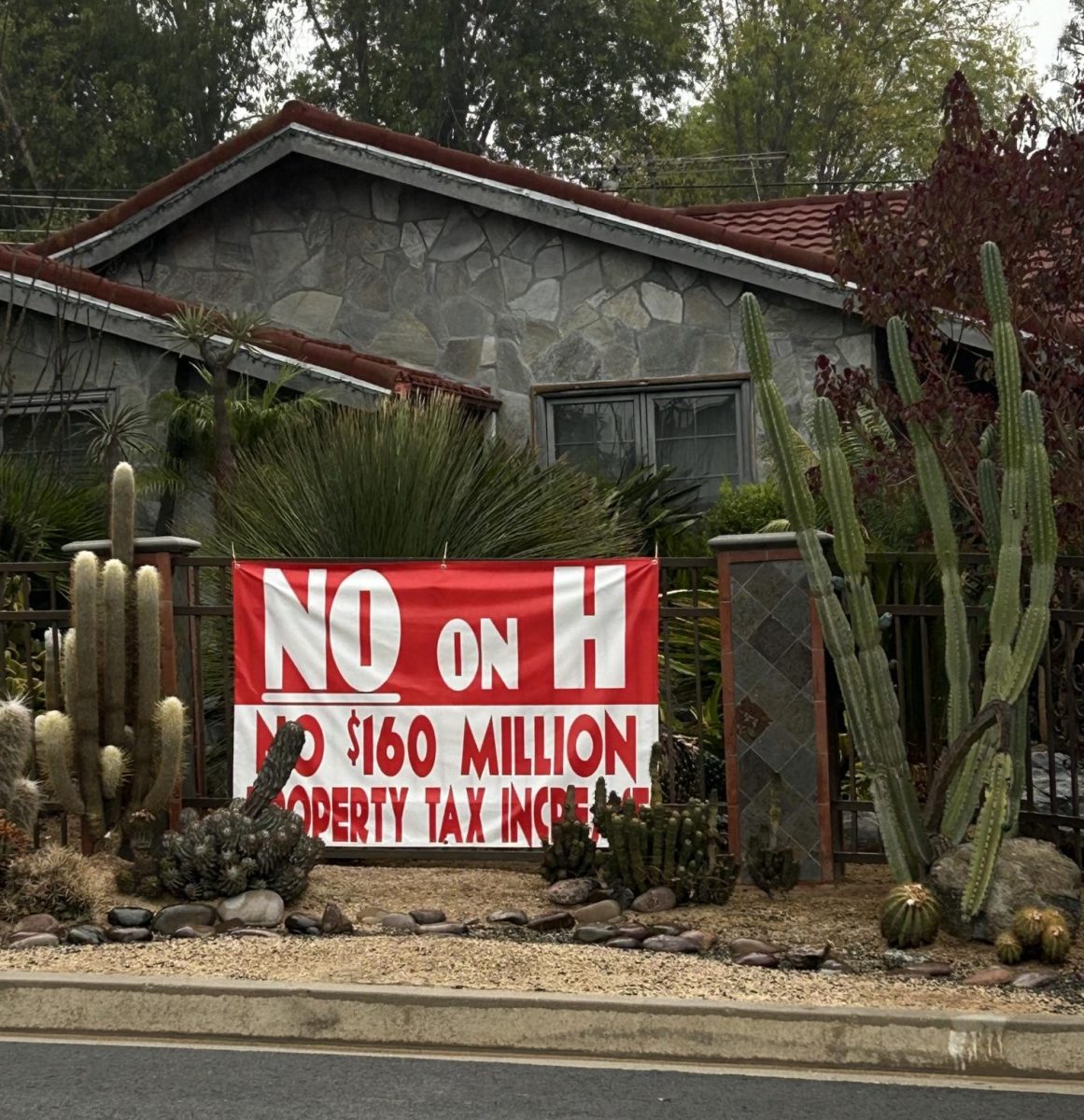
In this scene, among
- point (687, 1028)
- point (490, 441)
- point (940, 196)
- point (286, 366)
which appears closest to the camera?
point (687, 1028)

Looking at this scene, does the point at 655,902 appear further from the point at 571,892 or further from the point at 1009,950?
the point at 1009,950

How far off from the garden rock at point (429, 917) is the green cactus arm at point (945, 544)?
2.42 meters

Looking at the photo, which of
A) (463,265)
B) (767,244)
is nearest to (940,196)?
(767,244)

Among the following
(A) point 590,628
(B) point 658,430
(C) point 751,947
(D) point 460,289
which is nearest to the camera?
(C) point 751,947

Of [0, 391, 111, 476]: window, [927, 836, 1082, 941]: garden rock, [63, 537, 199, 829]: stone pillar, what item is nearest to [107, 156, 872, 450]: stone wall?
[0, 391, 111, 476]: window

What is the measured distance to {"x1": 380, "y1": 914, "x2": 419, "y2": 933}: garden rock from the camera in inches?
314

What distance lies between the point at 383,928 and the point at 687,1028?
2005 mm

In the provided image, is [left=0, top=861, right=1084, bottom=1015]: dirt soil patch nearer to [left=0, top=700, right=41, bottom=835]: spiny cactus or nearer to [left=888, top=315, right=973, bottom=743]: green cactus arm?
[left=0, top=700, right=41, bottom=835]: spiny cactus

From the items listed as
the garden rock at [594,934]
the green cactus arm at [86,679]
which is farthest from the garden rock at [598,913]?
the green cactus arm at [86,679]

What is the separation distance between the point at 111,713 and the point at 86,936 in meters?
1.65

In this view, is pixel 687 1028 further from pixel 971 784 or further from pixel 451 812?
pixel 451 812

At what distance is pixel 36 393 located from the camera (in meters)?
15.4

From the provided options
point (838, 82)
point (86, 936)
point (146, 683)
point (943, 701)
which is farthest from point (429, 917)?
point (838, 82)

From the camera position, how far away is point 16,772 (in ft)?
29.8
